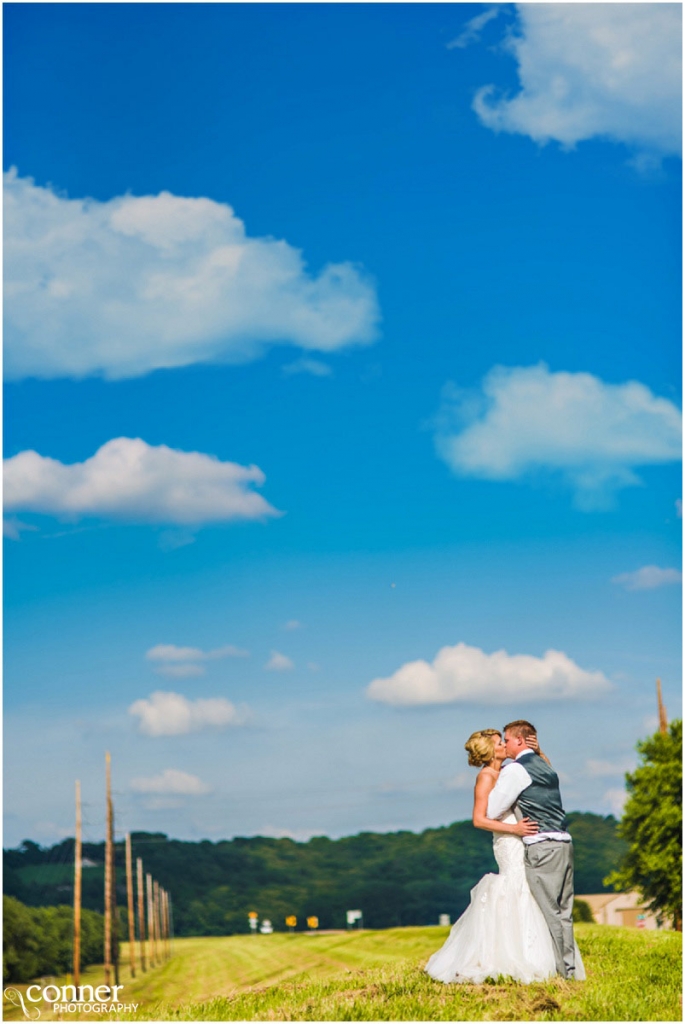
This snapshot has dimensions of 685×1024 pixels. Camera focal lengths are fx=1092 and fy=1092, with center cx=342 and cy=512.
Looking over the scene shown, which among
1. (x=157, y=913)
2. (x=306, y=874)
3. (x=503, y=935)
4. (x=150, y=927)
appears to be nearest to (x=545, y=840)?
(x=503, y=935)

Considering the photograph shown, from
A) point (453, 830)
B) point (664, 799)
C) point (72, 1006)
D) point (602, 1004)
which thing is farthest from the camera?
point (453, 830)

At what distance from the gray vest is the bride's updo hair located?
1.45ft

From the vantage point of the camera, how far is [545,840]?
15.0 metres

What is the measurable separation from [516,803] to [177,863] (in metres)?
103

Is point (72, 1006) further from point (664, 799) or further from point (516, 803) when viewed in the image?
point (664, 799)

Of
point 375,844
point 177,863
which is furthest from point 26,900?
point 375,844

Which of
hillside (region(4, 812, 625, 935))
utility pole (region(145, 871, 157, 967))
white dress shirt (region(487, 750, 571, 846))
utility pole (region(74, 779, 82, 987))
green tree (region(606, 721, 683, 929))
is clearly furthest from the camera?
hillside (region(4, 812, 625, 935))

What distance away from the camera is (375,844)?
116 metres

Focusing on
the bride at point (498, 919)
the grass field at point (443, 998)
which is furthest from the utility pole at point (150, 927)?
the bride at point (498, 919)

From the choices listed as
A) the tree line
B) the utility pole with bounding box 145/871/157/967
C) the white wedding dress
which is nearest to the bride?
the white wedding dress

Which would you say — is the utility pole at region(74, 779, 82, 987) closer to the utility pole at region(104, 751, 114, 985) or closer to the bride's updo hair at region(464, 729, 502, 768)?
the utility pole at region(104, 751, 114, 985)

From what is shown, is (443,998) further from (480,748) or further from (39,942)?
(39,942)

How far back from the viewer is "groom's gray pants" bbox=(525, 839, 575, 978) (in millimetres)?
14852

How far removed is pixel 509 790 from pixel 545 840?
3.04 ft
